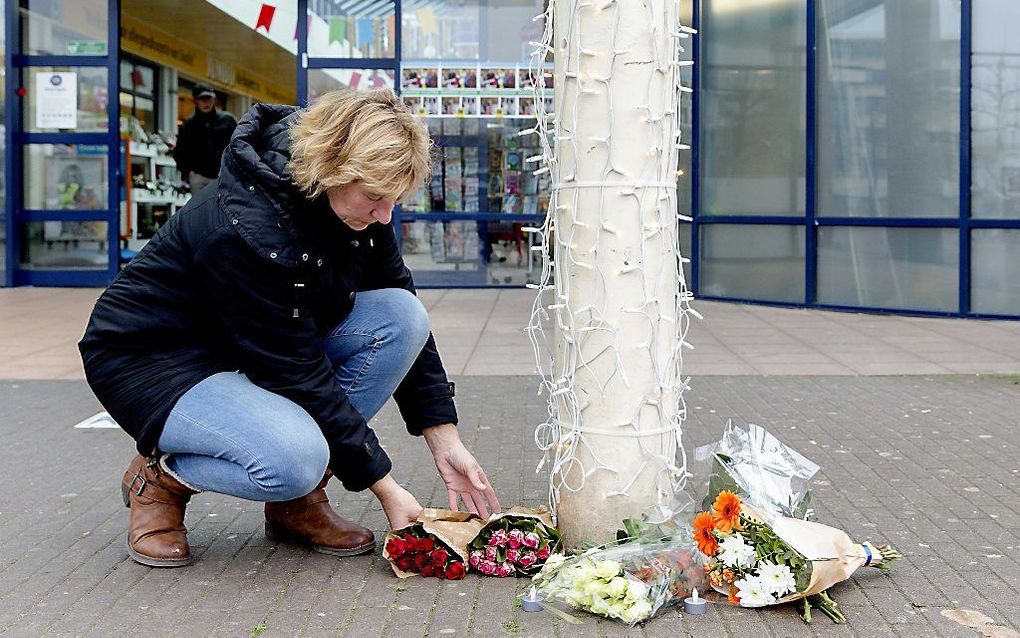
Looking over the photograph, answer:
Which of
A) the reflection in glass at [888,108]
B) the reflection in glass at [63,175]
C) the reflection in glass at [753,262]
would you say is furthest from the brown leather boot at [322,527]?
the reflection in glass at [63,175]

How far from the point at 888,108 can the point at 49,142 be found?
305 inches

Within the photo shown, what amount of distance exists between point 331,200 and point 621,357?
85 centimetres

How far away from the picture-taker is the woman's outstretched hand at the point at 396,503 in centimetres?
333

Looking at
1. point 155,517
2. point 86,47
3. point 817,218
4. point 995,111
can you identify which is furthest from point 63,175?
point 155,517

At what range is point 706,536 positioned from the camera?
3150 mm

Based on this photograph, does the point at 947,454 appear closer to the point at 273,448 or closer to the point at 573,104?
the point at 573,104

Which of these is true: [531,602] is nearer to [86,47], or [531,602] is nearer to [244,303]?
[244,303]

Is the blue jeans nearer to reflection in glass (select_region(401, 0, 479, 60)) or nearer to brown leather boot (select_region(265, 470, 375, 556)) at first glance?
brown leather boot (select_region(265, 470, 375, 556))

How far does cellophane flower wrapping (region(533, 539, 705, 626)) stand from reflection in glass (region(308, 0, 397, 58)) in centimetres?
958

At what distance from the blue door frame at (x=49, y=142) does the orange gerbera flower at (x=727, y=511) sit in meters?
9.94

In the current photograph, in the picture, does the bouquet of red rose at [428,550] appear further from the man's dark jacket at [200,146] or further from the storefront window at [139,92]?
the storefront window at [139,92]

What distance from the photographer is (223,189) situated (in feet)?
10.6

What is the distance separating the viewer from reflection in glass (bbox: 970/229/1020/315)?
30.8ft

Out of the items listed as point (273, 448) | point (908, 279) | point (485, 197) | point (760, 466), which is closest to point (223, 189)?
point (273, 448)
